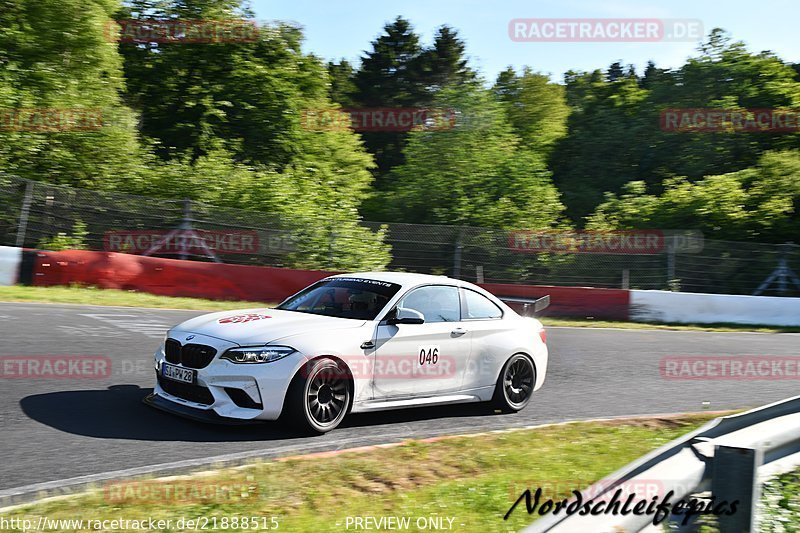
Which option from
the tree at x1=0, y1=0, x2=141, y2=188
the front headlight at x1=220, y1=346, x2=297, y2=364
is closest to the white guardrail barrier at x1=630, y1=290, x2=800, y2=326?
the front headlight at x1=220, y1=346, x2=297, y2=364

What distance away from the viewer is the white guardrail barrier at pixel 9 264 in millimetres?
16141

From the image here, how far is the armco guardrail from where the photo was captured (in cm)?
306

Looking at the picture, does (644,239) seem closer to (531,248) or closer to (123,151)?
(531,248)

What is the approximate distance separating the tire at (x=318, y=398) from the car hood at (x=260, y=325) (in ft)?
1.20

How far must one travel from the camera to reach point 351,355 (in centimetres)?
727

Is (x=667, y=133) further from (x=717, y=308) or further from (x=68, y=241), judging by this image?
(x=68, y=241)

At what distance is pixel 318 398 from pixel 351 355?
50cm

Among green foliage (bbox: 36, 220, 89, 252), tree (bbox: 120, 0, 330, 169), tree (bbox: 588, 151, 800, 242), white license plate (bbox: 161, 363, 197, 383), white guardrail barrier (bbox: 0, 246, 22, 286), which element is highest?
tree (bbox: 120, 0, 330, 169)

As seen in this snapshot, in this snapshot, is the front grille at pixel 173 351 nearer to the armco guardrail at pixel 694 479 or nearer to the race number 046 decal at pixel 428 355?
the race number 046 decal at pixel 428 355

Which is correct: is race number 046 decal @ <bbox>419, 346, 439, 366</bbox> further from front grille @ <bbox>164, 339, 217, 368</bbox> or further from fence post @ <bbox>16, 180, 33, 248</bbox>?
fence post @ <bbox>16, 180, 33, 248</bbox>

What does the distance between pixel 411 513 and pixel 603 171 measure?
136ft

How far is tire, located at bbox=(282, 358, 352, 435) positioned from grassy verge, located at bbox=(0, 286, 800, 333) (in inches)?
364

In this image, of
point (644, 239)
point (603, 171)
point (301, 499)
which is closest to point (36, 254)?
point (301, 499)

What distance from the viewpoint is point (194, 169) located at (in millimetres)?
23625
